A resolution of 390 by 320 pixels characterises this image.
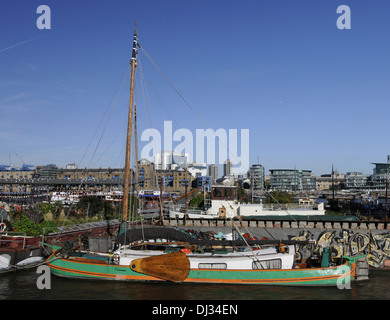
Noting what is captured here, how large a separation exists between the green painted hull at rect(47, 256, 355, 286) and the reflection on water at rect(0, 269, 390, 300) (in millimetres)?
435

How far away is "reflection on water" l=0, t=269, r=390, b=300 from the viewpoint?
24906 mm

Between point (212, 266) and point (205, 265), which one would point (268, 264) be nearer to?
point (212, 266)

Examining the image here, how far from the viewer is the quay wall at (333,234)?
36.2 meters

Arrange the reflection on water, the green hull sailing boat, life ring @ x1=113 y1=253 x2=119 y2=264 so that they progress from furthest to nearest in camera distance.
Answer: life ring @ x1=113 y1=253 x2=119 y2=264, the green hull sailing boat, the reflection on water

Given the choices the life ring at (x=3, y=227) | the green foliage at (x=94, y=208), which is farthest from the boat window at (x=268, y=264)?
the green foliage at (x=94, y=208)

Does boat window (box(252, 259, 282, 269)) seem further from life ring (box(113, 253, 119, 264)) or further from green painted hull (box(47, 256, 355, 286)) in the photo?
life ring (box(113, 253, 119, 264))

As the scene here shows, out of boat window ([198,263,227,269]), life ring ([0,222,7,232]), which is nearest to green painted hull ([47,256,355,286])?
boat window ([198,263,227,269])

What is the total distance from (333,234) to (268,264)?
15.0m

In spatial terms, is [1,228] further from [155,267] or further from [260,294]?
[260,294]

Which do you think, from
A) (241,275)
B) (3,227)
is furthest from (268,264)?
(3,227)

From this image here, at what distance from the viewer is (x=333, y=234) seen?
128ft

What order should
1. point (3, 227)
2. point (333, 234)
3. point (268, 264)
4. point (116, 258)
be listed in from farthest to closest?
1. point (333, 234)
2. point (3, 227)
3. point (116, 258)
4. point (268, 264)
